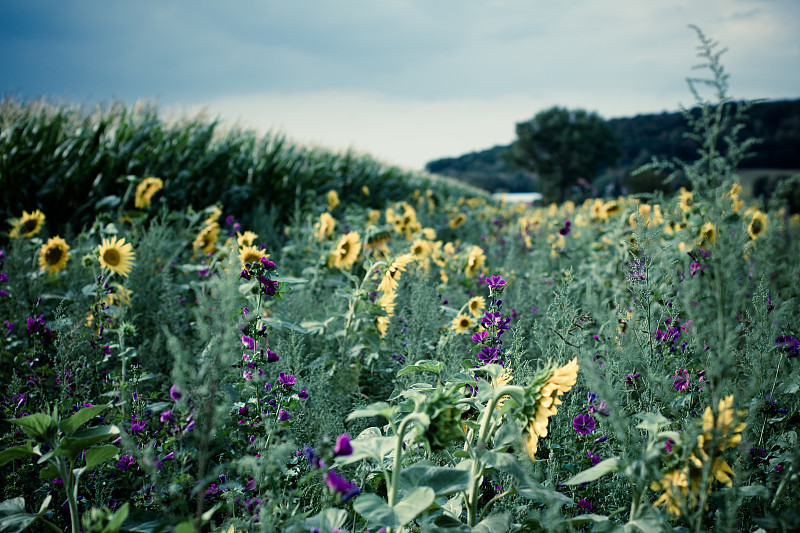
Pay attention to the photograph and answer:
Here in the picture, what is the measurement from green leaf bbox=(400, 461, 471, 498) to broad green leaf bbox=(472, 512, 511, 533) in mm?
123

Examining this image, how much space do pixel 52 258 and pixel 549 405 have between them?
324 centimetres

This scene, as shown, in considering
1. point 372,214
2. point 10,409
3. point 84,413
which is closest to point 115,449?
point 84,413

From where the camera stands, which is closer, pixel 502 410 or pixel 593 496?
pixel 502 410

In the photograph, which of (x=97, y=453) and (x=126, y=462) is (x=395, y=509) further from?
(x=126, y=462)

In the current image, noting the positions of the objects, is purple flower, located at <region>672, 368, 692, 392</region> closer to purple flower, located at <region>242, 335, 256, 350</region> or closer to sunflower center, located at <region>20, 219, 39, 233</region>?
purple flower, located at <region>242, 335, 256, 350</region>

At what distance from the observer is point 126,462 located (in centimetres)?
144

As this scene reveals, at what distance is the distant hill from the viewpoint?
29359mm

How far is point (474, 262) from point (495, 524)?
2.40 metres

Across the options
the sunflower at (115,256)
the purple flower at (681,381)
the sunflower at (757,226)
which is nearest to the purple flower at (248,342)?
the sunflower at (115,256)

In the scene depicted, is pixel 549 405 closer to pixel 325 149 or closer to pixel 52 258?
pixel 52 258

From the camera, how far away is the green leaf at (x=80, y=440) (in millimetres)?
1053

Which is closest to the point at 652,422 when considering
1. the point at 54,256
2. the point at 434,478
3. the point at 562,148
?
the point at 434,478

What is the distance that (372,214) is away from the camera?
5301 millimetres

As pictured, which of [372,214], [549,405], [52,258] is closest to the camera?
[549,405]
